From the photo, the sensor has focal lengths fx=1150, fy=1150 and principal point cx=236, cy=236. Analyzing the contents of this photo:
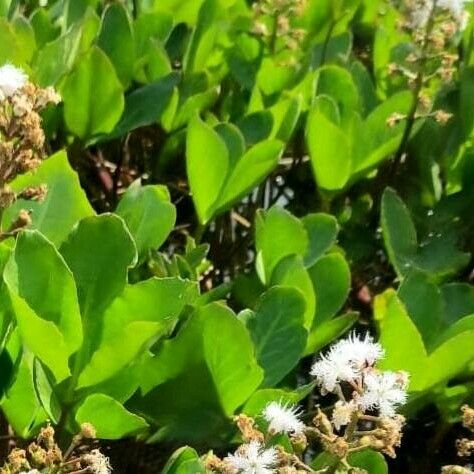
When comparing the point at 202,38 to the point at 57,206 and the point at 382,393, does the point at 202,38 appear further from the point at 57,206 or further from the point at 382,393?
the point at 382,393

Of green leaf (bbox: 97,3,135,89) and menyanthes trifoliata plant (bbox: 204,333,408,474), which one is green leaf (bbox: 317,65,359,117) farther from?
menyanthes trifoliata plant (bbox: 204,333,408,474)

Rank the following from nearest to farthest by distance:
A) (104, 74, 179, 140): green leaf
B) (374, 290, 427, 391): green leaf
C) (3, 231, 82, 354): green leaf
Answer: (3, 231, 82, 354): green leaf < (374, 290, 427, 391): green leaf < (104, 74, 179, 140): green leaf

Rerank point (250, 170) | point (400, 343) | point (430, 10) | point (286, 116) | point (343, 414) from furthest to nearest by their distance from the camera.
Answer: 1. point (430, 10)
2. point (286, 116)
3. point (250, 170)
4. point (400, 343)
5. point (343, 414)

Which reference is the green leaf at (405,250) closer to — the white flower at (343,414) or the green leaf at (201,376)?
the green leaf at (201,376)

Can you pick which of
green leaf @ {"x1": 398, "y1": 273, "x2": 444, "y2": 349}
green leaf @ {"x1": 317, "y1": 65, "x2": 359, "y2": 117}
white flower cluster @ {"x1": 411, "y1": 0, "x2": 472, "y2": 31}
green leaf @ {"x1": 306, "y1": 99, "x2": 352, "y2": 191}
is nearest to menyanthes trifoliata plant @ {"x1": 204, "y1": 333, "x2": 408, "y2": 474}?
green leaf @ {"x1": 398, "y1": 273, "x2": 444, "y2": 349}

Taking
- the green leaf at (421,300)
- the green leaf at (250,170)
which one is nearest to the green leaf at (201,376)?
the green leaf at (421,300)

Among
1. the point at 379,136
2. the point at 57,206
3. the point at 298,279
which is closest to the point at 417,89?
the point at 379,136
